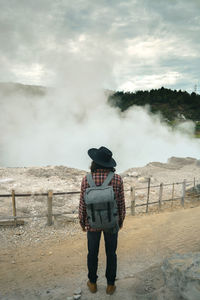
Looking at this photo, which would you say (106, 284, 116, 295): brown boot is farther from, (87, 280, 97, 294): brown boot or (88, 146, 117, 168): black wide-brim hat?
(88, 146, 117, 168): black wide-brim hat

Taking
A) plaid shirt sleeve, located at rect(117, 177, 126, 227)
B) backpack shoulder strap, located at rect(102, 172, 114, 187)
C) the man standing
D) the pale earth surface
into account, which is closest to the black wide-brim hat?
the man standing

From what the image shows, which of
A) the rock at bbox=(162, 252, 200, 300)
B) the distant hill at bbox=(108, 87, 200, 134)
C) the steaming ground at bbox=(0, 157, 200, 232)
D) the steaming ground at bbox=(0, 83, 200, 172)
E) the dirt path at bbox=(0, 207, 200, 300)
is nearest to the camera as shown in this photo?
the rock at bbox=(162, 252, 200, 300)

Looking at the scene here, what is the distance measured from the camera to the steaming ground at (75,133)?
21000mm

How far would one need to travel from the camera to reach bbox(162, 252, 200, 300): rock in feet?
8.00

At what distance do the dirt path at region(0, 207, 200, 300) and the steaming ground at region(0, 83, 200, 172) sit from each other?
12589 millimetres

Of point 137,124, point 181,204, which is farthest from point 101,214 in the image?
point 137,124

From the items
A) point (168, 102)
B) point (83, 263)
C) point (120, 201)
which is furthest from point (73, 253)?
point (168, 102)

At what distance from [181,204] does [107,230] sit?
7.31 meters

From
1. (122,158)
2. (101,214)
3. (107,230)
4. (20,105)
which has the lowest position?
(122,158)

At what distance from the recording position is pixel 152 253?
4391 millimetres

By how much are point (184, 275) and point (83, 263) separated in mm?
2085

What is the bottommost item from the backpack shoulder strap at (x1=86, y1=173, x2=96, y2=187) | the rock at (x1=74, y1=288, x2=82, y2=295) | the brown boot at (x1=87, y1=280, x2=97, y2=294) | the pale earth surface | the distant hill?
the pale earth surface

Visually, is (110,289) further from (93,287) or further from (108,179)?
(108,179)

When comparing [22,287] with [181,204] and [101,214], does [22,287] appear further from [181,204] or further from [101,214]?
[181,204]
